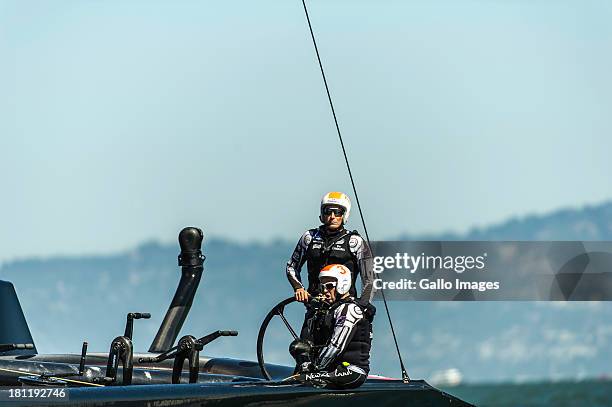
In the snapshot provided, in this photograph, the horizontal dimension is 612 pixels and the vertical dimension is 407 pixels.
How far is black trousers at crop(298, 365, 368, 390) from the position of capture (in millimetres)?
9984

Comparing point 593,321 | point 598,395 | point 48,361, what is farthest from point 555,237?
point 48,361

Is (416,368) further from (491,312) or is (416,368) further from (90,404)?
(90,404)

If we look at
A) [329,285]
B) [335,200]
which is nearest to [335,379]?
[329,285]

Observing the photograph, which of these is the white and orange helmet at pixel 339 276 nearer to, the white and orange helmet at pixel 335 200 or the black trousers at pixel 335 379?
the black trousers at pixel 335 379

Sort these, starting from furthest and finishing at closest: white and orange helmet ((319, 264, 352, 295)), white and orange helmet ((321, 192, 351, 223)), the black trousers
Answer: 1. white and orange helmet ((321, 192, 351, 223))
2. white and orange helmet ((319, 264, 352, 295))
3. the black trousers

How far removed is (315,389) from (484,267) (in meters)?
16.2

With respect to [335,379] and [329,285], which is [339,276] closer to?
[329,285]

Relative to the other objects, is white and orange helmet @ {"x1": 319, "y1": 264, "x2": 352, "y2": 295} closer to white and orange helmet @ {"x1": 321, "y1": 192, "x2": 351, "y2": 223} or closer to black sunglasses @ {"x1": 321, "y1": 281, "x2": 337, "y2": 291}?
black sunglasses @ {"x1": 321, "y1": 281, "x2": 337, "y2": 291}

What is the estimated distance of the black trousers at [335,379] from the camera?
32.8ft

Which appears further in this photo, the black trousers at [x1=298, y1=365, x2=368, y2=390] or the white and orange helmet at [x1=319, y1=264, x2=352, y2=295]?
the white and orange helmet at [x1=319, y1=264, x2=352, y2=295]

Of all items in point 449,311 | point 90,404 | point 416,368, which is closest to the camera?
point 90,404

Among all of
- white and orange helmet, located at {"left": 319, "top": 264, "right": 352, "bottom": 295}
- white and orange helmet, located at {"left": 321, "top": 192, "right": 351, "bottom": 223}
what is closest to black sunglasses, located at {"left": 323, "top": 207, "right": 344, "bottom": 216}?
white and orange helmet, located at {"left": 321, "top": 192, "right": 351, "bottom": 223}

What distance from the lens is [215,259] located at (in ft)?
360

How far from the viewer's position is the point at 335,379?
32.8 ft
